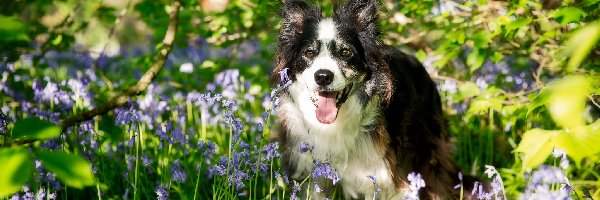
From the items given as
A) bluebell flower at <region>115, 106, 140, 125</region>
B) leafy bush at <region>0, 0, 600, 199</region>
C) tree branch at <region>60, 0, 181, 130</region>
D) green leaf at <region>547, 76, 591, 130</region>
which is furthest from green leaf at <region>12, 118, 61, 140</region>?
tree branch at <region>60, 0, 181, 130</region>

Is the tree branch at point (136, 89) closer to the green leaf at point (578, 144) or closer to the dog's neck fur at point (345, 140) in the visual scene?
the dog's neck fur at point (345, 140)

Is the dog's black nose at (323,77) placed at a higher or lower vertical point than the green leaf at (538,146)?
higher

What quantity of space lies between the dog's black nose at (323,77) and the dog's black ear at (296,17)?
454 mm

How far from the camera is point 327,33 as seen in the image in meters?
3.34

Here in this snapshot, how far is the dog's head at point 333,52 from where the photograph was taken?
3.27 meters

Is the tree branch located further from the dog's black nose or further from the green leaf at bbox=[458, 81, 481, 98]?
the green leaf at bbox=[458, 81, 481, 98]

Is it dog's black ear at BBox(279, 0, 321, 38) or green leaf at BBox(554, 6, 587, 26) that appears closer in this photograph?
green leaf at BBox(554, 6, 587, 26)

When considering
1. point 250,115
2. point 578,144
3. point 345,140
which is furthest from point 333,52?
point 578,144

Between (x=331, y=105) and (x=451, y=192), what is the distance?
1.15 meters

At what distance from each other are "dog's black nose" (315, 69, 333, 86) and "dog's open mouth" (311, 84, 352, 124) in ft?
0.57

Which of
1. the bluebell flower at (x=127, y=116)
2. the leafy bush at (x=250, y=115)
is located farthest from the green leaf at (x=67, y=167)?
the bluebell flower at (x=127, y=116)

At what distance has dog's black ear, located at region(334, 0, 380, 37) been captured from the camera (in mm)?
3424

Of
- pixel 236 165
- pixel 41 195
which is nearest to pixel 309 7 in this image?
pixel 236 165

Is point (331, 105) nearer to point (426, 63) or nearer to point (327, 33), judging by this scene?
point (327, 33)
